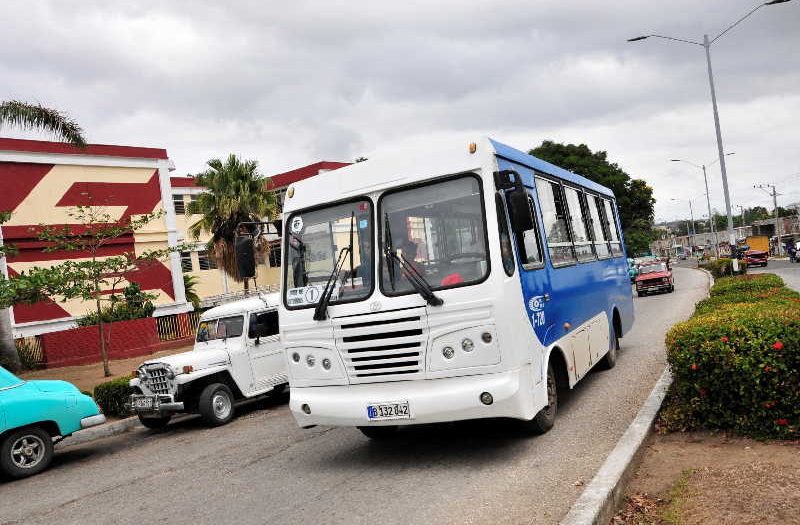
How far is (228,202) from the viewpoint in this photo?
3125 cm

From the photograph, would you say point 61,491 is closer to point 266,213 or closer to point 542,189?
point 542,189

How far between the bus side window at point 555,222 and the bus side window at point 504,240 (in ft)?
4.73

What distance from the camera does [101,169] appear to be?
2827 cm

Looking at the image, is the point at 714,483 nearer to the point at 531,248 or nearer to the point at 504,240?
the point at 504,240

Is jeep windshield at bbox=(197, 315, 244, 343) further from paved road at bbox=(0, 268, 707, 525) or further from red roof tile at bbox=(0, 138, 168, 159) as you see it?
red roof tile at bbox=(0, 138, 168, 159)

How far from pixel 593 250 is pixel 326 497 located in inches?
233

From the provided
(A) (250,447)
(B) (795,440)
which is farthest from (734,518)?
(A) (250,447)

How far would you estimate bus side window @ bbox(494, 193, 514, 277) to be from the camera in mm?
6183

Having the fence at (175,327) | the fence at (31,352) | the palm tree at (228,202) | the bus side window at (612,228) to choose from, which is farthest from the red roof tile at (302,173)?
the bus side window at (612,228)

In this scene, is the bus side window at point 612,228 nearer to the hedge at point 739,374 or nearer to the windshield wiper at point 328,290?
the hedge at point 739,374

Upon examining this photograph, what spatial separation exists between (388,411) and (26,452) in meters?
5.44

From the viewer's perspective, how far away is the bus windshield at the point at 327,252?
651cm

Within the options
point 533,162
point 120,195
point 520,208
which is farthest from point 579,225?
point 120,195

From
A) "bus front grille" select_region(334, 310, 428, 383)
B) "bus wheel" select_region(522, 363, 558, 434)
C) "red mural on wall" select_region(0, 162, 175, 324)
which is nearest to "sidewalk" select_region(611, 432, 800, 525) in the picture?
"bus wheel" select_region(522, 363, 558, 434)
